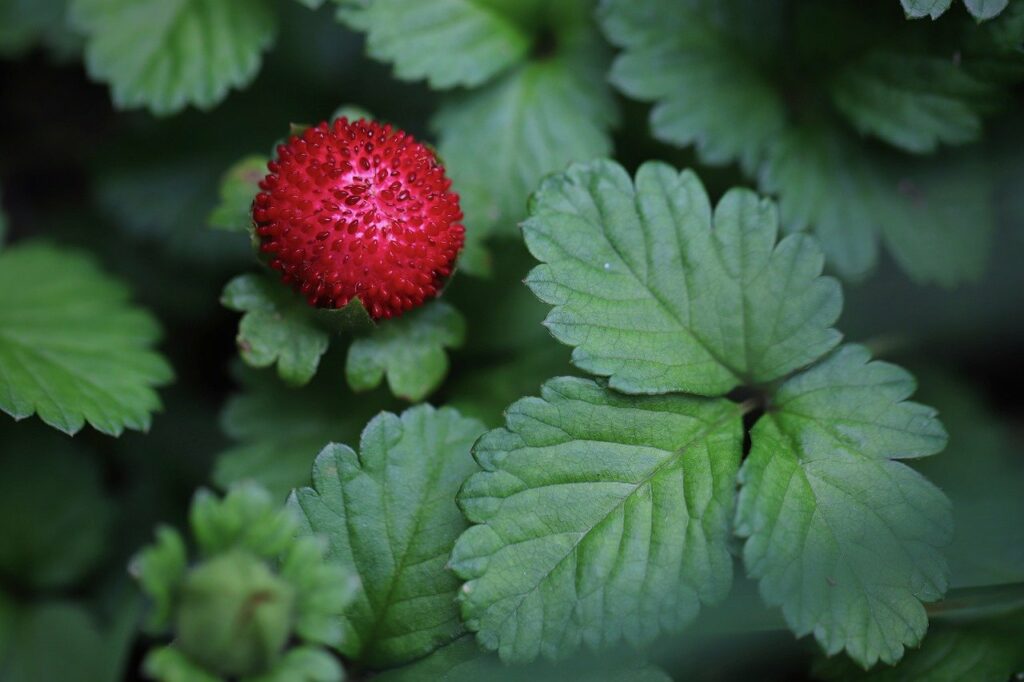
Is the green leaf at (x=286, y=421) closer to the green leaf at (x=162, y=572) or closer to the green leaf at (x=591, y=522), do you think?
the green leaf at (x=591, y=522)

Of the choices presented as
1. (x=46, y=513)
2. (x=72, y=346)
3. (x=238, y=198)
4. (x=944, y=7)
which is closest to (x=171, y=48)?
(x=238, y=198)

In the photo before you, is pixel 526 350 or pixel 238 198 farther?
pixel 526 350

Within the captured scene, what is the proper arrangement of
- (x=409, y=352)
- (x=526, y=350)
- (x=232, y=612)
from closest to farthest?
(x=232, y=612), (x=409, y=352), (x=526, y=350)

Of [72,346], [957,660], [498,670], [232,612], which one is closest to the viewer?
[232,612]

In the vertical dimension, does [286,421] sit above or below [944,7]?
below

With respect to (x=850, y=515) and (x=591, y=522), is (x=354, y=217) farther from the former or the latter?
(x=850, y=515)

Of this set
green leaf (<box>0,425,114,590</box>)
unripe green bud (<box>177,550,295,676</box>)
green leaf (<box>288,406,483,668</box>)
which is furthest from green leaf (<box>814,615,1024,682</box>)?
green leaf (<box>0,425,114,590</box>)

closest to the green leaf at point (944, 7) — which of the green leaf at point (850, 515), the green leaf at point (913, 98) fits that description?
the green leaf at point (913, 98)
